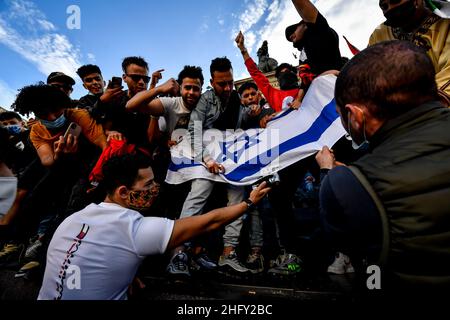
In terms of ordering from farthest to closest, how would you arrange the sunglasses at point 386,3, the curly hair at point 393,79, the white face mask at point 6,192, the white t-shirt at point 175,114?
the white t-shirt at point 175,114 → the sunglasses at point 386,3 → the white face mask at point 6,192 → the curly hair at point 393,79

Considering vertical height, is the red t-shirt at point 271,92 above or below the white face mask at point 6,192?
above

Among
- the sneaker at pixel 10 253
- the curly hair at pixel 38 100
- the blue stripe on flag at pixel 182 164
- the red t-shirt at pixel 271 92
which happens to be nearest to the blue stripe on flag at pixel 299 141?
the blue stripe on flag at pixel 182 164

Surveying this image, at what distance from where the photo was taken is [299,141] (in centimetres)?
268

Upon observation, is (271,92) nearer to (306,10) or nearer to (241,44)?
(241,44)

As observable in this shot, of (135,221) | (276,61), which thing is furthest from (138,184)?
(276,61)

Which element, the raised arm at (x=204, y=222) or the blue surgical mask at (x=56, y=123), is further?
the blue surgical mask at (x=56, y=123)

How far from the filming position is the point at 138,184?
72.5 inches

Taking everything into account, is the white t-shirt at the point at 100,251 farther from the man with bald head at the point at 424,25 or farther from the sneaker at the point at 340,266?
the man with bald head at the point at 424,25

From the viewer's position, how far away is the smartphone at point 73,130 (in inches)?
112

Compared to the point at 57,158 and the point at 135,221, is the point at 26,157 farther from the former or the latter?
the point at 135,221

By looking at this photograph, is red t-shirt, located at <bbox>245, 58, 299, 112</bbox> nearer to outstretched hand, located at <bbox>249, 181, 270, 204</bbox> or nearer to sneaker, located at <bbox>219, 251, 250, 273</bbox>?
outstretched hand, located at <bbox>249, 181, 270, 204</bbox>

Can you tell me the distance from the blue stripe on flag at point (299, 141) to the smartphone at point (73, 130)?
2.02 meters

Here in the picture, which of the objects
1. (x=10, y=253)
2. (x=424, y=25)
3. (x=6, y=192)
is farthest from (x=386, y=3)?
(x=10, y=253)

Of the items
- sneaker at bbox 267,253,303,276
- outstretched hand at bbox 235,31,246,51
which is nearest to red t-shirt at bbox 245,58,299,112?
outstretched hand at bbox 235,31,246,51
